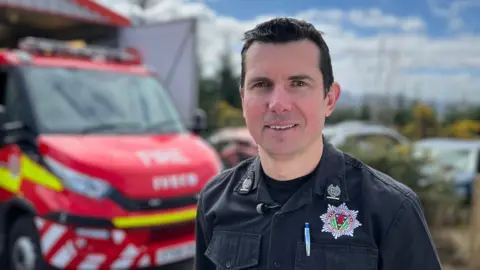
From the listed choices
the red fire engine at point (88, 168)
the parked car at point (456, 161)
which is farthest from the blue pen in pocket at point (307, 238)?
the parked car at point (456, 161)

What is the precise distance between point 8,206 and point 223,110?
17.0 meters

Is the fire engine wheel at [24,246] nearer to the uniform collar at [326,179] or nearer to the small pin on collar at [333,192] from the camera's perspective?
the uniform collar at [326,179]

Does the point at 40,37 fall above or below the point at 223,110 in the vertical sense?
above

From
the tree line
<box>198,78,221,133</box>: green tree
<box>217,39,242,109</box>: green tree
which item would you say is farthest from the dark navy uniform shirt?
<box>217,39,242,109</box>: green tree

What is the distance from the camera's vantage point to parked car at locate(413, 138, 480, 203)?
620 centimetres

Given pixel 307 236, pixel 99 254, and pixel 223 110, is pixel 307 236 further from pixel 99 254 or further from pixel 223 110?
pixel 223 110

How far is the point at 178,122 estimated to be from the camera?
504cm

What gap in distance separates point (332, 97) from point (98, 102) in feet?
11.4

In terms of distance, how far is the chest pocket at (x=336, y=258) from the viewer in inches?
51.9

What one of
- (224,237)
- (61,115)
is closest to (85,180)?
(61,115)

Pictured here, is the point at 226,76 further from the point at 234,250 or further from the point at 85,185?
the point at 234,250

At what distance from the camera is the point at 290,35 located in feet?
4.64

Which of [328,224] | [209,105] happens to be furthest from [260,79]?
[209,105]

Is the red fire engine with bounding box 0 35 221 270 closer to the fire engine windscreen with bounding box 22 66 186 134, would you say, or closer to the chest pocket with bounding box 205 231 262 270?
the fire engine windscreen with bounding box 22 66 186 134
